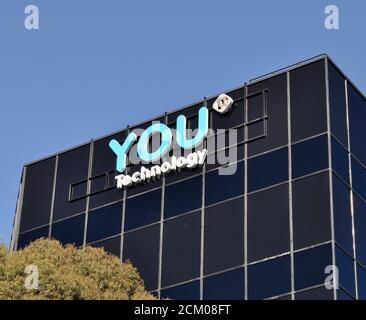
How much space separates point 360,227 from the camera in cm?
3600

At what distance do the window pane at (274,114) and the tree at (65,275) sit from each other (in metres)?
5.96

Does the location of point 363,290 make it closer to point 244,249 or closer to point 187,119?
point 244,249

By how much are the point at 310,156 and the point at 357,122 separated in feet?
10.1

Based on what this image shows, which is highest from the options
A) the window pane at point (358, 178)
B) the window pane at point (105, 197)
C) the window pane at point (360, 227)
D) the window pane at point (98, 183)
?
the window pane at point (98, 183)

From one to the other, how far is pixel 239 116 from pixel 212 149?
1.48 metres

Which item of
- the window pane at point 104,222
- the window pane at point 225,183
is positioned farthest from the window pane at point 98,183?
the window pane at point 225,183

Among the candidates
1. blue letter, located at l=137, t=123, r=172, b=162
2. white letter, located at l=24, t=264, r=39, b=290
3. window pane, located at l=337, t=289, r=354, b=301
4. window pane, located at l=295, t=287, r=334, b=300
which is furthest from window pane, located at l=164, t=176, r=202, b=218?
window pane, located at l=337, t=289, r=354, b=301

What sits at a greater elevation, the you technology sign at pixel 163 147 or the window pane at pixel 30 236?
the you technology sign at pixel 163 147

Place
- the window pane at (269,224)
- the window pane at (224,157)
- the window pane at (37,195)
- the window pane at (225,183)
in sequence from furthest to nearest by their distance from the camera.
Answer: the window pane at (37,195) < the window pane at (224,157) < the window pane at (225,183) < the window pane at (269,224)

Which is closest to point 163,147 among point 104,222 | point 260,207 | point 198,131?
point 198,131

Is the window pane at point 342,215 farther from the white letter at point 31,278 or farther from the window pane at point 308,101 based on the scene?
the white letter at point 31,278

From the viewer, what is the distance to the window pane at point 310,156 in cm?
3600

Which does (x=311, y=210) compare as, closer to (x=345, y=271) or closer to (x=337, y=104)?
(x=345, y=271)

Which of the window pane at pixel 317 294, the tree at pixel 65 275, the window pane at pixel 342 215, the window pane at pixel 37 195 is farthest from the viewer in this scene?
the window pane at pixel 37 195
